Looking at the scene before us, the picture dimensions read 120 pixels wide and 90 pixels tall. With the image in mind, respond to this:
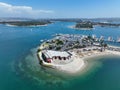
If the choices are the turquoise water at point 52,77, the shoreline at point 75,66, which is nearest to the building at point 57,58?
the shoreline at point 75,66

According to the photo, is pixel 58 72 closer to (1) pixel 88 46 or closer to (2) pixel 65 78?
(2) pixel 65 78

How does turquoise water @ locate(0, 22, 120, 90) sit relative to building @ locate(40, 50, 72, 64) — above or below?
below

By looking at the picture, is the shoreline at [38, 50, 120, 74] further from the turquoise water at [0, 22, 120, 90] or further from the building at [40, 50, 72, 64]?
the building at [40, 50, 72, 64]

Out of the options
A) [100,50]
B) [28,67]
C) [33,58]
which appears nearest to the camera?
[28,67]

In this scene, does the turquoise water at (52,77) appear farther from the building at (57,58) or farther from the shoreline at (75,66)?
the building at (57,58)

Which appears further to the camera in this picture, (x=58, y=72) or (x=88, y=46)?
(x=88, y=46)

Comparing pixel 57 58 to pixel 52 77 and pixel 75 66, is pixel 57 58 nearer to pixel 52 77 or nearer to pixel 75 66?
pixel 75 66

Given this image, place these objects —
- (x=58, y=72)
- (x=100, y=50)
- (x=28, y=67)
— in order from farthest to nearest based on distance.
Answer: (x=100, y=50)
(x=28, y=67)
(x=58, y=72)

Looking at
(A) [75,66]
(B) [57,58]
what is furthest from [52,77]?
(B) [57,58]

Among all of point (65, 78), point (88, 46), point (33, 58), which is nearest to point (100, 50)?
point (88, 46)

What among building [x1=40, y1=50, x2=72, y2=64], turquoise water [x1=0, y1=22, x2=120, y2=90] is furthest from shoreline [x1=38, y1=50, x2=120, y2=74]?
building [x1=40, y1=50, x2=72, y2=64]

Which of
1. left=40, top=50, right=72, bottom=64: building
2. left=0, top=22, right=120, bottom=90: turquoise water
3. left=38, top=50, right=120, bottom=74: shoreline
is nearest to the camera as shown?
left=0, top=22, right=120, bottom=90: turquoise water
